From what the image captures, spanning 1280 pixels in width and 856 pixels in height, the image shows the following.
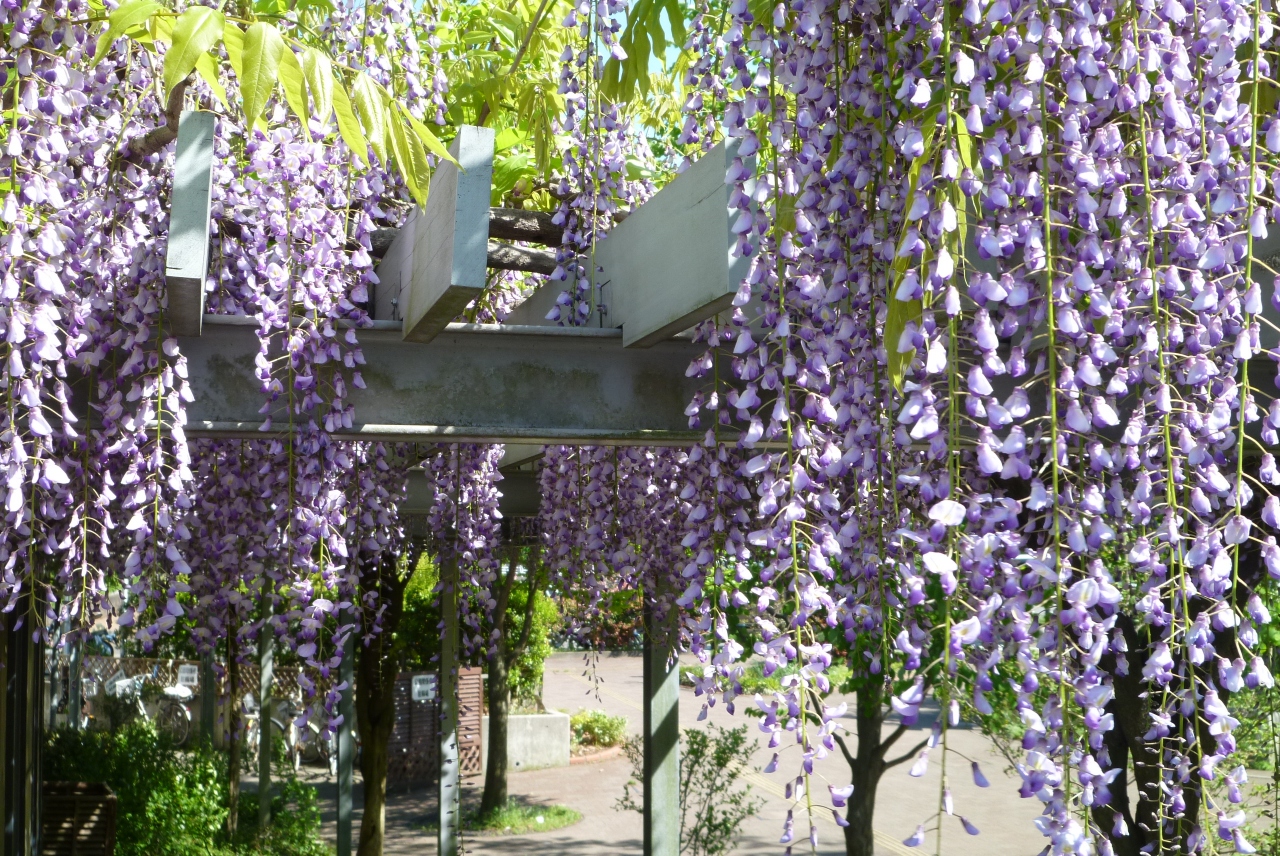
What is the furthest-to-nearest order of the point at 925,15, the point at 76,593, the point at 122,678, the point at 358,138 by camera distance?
the point at 122,678
the point at 76,593
the point at 358,138
the point at 925,15

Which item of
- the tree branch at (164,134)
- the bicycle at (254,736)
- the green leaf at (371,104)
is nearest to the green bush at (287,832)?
the bicycle at (254,736)

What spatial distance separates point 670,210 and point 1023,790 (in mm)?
1453

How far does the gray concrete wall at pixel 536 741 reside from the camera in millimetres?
13578

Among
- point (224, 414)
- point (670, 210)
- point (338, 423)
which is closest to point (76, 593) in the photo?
point (224, 414)

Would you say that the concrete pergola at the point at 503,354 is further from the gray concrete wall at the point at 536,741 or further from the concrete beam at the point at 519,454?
the gray concrete wall at the point at 536,741

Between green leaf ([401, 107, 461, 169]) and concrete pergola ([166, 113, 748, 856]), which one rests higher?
green leaf ([401, 107, 461, 169])

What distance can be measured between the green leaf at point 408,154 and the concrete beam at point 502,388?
0.76m

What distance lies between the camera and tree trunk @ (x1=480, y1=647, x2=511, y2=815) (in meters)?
10.2

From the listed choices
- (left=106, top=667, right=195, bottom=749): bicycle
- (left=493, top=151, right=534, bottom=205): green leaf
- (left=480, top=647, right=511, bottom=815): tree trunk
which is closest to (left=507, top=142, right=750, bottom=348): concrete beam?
(left=493, top=151, right=534, bottom=205): green leaf

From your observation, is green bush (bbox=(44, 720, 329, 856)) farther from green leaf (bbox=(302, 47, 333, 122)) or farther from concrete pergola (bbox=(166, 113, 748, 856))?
green leaf (bbox=(302, 47, 333, 122))

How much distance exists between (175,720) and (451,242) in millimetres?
13394

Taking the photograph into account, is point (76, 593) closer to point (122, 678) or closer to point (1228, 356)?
point (1228, 356)

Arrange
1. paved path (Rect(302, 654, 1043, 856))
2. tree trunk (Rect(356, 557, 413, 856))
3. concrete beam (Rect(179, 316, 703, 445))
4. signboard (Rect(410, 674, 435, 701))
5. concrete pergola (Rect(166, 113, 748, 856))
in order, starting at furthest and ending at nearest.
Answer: paved path (Rect(302, 654, 1043, 856))
signboard (Rect(410, 674, 435, 701))
tree trunk (Rect(356, 557, 413, 856))
concrete beam (Rect(179, 316, 703, 445))
concrete pergola (Rect(166, 113, 748, 856))

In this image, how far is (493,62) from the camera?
15.1 ft
